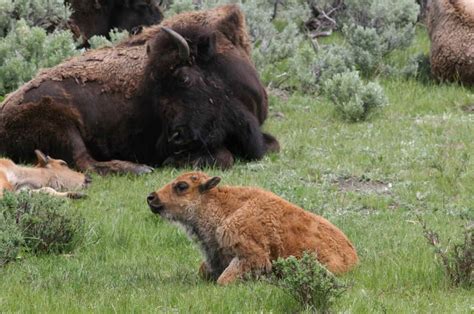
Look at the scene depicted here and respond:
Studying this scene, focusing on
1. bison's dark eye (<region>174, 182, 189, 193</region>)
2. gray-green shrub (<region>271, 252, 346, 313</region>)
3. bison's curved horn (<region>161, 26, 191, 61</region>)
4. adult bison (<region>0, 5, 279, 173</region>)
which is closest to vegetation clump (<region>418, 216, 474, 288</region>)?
gray-green shrub (<region>271, 252, 346, 313</region>)

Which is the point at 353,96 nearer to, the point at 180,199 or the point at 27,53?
the point at 27,53

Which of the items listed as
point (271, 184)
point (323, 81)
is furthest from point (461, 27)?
point (271, 184)

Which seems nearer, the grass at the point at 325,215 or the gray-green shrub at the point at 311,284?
the gray-green shrub at the point at 311,284

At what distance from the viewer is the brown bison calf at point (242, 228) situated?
677 cm

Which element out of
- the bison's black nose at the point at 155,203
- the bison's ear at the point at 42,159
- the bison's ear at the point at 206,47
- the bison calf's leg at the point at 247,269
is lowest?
the bison's ear at the point at 42,159

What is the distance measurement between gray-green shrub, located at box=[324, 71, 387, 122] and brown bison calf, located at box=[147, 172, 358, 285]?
611cm

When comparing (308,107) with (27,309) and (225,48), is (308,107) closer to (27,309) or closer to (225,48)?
(225,48)

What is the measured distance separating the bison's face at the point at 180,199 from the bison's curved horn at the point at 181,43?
4.53 metres

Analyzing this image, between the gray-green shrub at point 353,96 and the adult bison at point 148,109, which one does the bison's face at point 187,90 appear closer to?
the adult bison at point 148,109

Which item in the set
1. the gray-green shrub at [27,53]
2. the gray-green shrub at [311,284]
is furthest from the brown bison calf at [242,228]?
the gray-green shrub at [27,53]

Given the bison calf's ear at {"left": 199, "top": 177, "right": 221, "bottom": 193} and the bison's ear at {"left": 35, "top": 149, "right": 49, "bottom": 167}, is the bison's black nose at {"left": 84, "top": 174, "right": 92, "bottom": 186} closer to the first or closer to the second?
the bison's ear at {"left": 35, "top": 149, "right": 49, "bottom": 167}

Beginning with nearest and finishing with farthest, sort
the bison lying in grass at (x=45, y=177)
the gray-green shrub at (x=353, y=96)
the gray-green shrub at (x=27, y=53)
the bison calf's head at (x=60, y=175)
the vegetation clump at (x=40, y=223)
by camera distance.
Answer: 1. the vegetation clump at (x=40, y=223)
2. the bison lying in grass at (x=45, y=177)
3. the bison calf's head at (x=60, y=175)
4. the gray-green shrub at (x=27, y=53)
5. the gray-green shrub at (x=353, y=96)

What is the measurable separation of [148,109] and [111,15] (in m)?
5.47

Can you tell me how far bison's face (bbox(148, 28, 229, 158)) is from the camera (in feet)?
37.2
